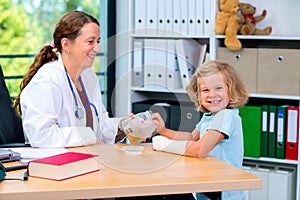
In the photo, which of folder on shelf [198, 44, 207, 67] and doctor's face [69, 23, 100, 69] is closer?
doctor's face [69, 23, 100, 69]

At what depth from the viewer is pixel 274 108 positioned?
10.6ft

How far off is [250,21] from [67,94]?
56.9 inches

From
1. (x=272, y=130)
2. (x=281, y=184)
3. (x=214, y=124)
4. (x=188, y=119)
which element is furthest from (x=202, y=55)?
(x=214, y=124)

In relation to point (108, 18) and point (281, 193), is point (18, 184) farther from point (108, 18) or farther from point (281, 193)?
point (108, 18)

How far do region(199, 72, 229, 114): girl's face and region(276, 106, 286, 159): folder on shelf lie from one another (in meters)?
1.04

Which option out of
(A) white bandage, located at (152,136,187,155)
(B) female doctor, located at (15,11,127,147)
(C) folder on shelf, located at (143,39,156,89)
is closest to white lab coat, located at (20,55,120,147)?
(B) female doctor, located at (15,11,127,147)

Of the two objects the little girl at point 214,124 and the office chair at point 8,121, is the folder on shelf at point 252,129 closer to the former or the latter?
the little girl at point 214,124

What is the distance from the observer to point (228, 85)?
2.28 m

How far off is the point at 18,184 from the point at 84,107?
2.41 feet

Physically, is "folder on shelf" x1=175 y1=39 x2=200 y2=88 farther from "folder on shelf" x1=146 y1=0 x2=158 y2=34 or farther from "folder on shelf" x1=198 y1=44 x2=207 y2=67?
"folder on shelf" x1=146 y1=0 x2=158 y2=34

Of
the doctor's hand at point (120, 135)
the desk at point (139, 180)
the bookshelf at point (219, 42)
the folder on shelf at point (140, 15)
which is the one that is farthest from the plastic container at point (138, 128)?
the folder on shelf at point (140, 15)

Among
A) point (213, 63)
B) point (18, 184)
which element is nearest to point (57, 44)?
point (213, 63)

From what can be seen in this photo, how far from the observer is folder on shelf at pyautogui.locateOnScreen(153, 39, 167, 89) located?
10.6 ft

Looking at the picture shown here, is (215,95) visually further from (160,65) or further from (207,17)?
(207,17)
